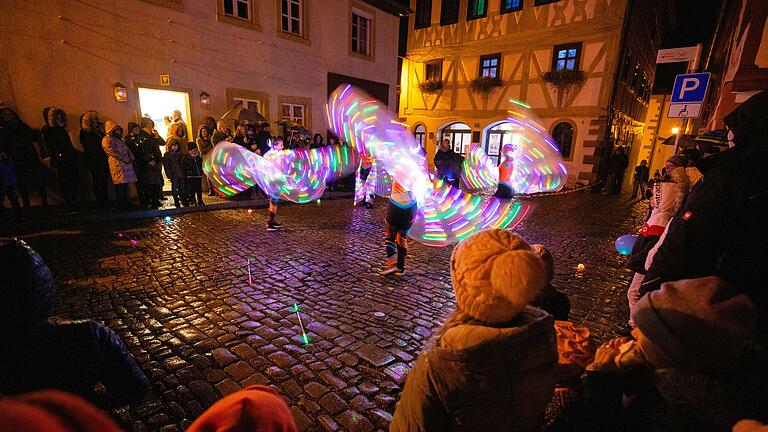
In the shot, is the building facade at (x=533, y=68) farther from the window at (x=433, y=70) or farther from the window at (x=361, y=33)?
the window at (x=361, y=33)

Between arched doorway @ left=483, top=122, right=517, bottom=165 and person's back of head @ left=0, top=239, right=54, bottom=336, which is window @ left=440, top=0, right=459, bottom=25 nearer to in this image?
arched doorway @ left=483, top=122, right=517, bottom=165

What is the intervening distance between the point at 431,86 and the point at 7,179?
18.9m

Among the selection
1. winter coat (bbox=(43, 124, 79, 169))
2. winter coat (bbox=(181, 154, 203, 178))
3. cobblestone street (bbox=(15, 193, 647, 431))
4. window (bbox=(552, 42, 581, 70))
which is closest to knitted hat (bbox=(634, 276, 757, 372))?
cobblestone street (bbox=(15, 193, 647, 431))

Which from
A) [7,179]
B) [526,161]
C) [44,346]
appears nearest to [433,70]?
[526,161]

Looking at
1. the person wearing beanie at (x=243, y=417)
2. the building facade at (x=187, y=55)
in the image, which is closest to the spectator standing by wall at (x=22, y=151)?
the building facade at (x=187, y=55)

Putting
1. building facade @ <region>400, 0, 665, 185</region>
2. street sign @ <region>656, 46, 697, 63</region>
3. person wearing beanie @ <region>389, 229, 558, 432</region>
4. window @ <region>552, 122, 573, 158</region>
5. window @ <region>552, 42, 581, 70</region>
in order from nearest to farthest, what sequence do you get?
person wearing beanie @ <region>389, 229, 558, 432</region>
street sign @ <region>656, 46, 697, 63</region>
building facade @ <region>400, 0, 665, 185</region>
window @ <region>552, 42, 581, 70</region>
window @ <region>552, 122, 573, 158</region>

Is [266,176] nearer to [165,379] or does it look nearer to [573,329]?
[165,379]

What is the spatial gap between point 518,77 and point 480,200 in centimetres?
878

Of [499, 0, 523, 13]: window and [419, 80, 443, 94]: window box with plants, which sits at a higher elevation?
[499, 0, 523, 13]: window

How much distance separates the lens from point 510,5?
17984mm

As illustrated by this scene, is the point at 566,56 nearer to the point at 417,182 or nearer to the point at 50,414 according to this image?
the point at 417,182

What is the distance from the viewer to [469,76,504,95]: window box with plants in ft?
61.3

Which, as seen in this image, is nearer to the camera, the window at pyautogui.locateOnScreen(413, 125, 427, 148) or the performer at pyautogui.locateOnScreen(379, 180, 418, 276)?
the performer at pyautogui.locateOnScreen(379, 180, 418, 276)

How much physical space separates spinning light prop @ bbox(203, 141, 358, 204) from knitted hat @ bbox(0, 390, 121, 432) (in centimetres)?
752
